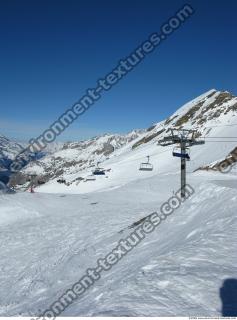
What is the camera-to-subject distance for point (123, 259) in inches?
683

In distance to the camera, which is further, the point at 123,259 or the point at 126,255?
the point at 126,255

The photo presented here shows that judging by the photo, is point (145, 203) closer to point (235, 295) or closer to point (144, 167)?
point (235, 295)

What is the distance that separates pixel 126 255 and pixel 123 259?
0.53 m

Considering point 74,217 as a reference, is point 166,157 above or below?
→ above

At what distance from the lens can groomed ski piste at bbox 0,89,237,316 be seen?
30.8 ft

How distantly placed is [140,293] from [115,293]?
75 centimetres

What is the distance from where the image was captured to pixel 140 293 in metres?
9.45

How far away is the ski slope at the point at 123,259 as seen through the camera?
933 cm

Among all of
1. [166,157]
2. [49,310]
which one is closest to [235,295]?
[49,310]

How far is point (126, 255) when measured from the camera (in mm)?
17859

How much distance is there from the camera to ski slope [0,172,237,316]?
367 inches

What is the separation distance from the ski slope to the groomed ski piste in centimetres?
Answer: 3

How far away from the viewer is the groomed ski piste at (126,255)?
938 centimetres

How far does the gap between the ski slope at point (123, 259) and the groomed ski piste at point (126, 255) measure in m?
0.03
